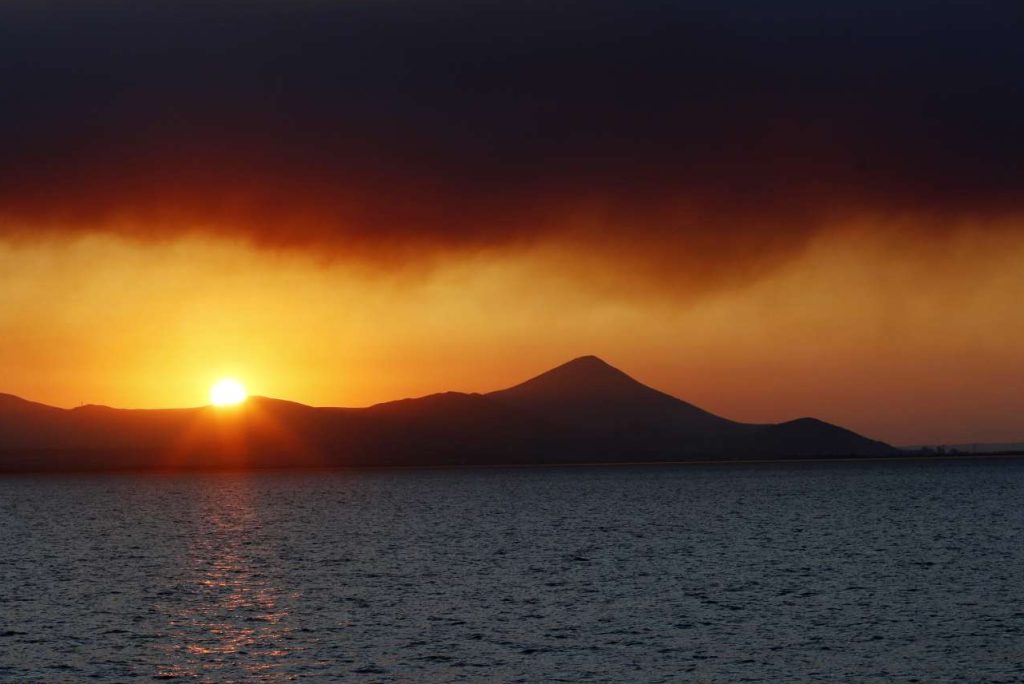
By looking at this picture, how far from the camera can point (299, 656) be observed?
179 ft

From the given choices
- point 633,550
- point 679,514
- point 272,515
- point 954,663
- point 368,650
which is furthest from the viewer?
point 272,515

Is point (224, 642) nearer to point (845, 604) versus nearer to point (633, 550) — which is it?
point (845, 604)

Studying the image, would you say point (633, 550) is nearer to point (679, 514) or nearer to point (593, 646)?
point (593, 646)

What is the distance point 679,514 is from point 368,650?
122m

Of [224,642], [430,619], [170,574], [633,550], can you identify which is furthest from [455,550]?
[224,642]

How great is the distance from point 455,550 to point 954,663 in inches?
2577

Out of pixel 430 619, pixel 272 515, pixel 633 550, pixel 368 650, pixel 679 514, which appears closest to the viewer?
pixel 368 650

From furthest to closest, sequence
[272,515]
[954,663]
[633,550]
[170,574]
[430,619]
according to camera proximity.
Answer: [272,515] → [633,550] → [170,574] → [430,619] → [954,663]

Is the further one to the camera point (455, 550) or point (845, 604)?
point (455, 550)

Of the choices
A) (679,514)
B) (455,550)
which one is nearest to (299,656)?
(455,550)

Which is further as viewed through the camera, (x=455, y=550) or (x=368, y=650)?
(x=455, y=550)

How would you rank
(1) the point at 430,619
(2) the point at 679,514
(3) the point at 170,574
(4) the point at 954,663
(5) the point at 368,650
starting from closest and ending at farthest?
(4) the point at 954,663 < (5) the point at 368,650 < (1) the point at 430,619 < (3) the point at 170,574 < (2) the point at 679,514

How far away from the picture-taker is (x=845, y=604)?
7025 cm

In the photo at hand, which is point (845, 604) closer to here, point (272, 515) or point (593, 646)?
point (593, 646)
